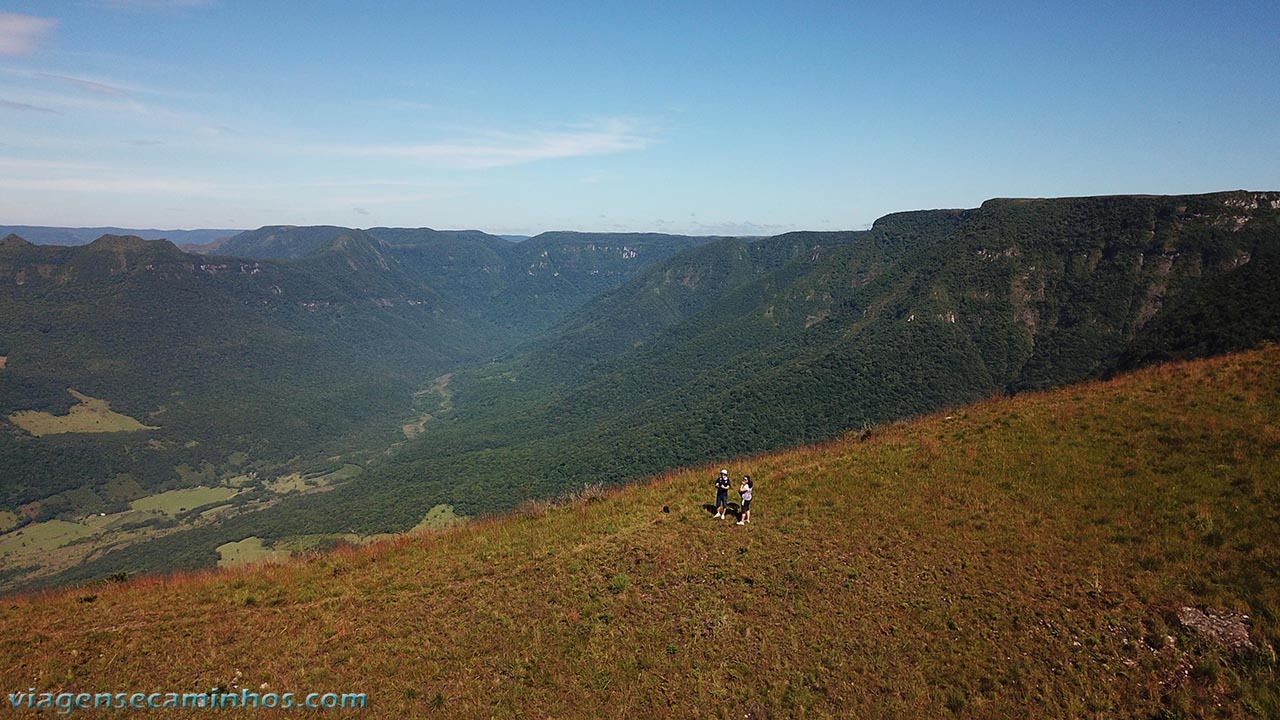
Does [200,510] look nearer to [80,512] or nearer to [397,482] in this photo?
[80,512]

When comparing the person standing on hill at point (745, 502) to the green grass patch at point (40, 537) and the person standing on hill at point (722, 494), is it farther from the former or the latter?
the green grass patch at point (40, 537)

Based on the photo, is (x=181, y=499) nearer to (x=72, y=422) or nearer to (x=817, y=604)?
(x=72, y=422)

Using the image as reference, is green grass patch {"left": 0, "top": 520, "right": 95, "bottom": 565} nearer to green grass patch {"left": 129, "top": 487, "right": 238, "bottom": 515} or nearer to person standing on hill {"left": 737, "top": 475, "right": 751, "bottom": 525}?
green grass patch {"left": 129, "top": 487, "right": 238, "bottom": 515}

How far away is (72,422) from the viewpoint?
189 meters

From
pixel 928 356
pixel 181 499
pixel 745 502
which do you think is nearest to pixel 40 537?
pixel 181 499

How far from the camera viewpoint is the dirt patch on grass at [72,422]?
180 m

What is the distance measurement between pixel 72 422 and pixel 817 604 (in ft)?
876

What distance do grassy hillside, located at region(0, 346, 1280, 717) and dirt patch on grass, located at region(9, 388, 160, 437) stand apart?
24132 centimetres

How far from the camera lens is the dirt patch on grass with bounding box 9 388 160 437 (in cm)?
18025

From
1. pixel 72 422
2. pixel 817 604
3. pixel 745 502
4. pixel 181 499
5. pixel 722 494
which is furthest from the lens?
pixel 72 422

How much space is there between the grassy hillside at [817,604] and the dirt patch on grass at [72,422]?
24132 cm

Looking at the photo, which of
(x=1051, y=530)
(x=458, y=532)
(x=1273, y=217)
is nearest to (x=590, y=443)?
(x=458, y=532)

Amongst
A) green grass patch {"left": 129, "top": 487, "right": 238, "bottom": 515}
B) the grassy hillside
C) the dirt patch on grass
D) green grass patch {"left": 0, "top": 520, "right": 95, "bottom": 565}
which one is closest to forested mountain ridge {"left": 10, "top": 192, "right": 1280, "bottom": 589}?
green grass patch {"left": 0, "top": 520, "right": 95, "bottom": 565}

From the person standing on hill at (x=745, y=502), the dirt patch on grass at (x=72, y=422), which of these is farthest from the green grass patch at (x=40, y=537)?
the person standing on hill at (x=745, y=502)
